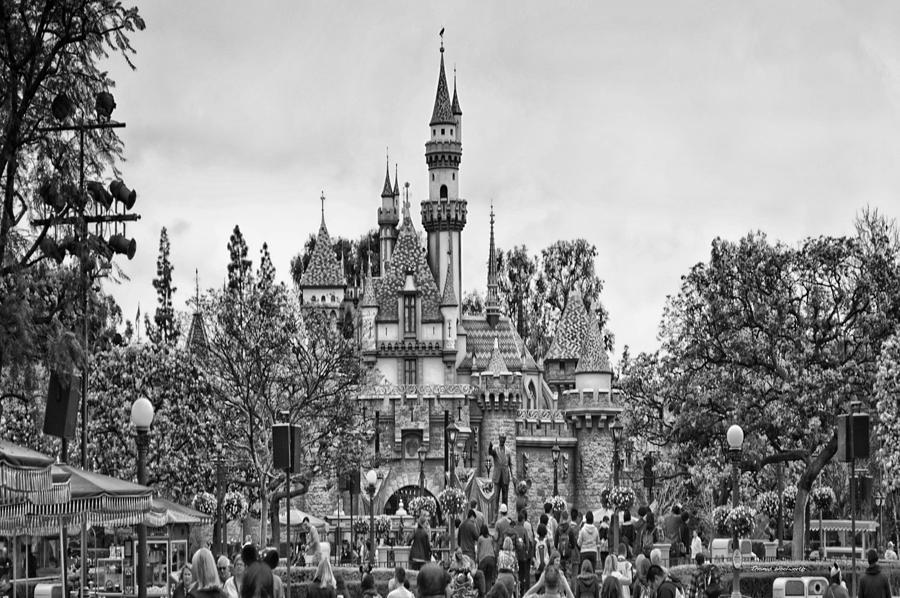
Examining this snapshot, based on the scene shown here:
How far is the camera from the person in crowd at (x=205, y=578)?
19109 millimetres

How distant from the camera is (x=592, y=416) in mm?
103188

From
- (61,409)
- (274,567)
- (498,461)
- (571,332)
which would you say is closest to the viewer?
(274,567)

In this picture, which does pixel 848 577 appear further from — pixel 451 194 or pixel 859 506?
pixel 451 194

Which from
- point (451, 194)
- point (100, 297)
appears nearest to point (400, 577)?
point (100, 297)

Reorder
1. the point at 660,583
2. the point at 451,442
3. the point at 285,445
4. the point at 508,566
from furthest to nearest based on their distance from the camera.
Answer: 1. the point at 451,442
2. the point at 508,566
3. the point at 285,445
4. the point at 660,583

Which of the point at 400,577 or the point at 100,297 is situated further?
the point at 100,297

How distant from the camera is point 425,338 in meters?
102

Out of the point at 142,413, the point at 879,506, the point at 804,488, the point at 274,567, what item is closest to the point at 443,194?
the point at 879,506

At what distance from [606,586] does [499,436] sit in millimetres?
75762

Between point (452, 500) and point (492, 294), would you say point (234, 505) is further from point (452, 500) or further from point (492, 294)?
point (492, 294)

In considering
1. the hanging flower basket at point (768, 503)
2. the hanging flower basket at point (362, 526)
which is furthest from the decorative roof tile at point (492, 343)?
the hanging flower basket at point (768, 503)

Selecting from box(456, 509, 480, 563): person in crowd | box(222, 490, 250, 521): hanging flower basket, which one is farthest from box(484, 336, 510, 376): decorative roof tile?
box(456, 509, 480, 563): person in crowd

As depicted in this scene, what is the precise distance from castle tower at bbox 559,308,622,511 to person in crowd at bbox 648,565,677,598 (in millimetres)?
79218

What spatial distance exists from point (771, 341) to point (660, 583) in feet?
84.7
